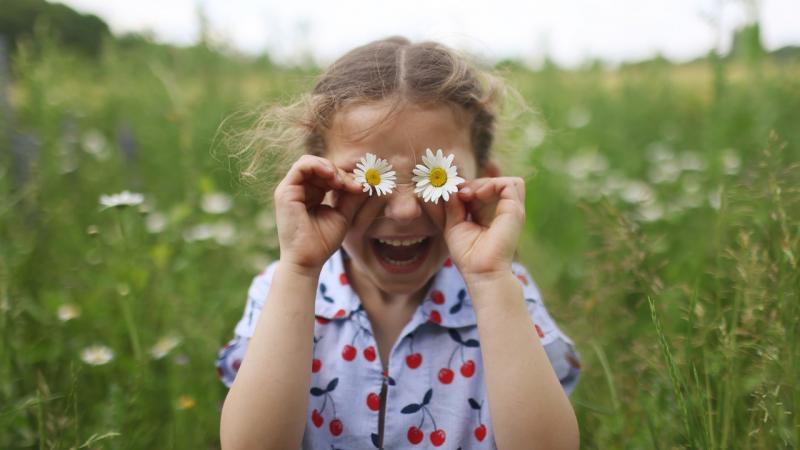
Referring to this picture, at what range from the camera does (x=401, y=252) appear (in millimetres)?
1335

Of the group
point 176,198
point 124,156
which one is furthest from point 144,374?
point 124,156

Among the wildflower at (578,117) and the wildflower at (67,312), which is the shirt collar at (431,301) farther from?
the wildflower at (578,117)

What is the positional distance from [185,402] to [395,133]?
2.67 ft

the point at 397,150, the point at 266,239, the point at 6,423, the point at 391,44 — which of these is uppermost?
the point at 391,44

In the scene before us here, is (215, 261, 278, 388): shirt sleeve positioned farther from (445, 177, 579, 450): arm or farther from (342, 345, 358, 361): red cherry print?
(445, 177, 579, 450): arm

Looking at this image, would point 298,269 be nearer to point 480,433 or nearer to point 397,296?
point 397,296

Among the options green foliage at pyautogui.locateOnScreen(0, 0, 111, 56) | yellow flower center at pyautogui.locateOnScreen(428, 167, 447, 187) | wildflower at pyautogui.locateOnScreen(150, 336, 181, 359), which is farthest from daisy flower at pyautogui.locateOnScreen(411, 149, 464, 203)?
green foliage at pyautogui.locateOnScreen(0, 0, 111, 56)

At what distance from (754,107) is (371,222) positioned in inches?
101

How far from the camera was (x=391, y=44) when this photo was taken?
56.6 inches

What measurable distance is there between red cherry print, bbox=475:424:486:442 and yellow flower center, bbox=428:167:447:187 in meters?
0.50

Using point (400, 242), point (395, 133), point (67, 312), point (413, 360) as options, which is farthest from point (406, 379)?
point (67, 312)

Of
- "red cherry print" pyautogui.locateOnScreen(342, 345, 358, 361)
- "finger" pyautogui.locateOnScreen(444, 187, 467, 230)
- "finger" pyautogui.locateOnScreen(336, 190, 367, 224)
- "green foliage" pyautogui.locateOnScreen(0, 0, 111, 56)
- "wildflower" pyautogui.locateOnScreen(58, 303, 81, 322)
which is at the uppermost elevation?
"green foliage" pyautogui.locateOnScreen(0, 0, 111, 56)

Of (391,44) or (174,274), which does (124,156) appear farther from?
(391,44)

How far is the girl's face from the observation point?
121 centimetres
